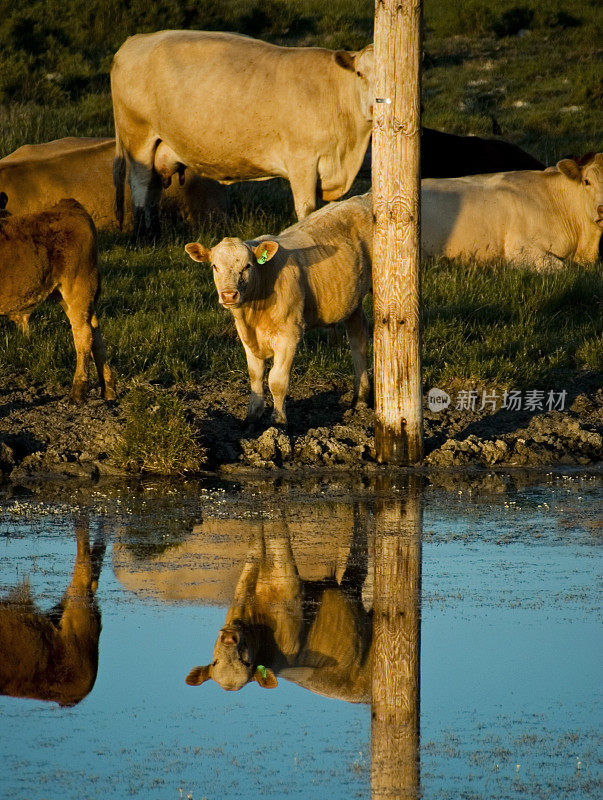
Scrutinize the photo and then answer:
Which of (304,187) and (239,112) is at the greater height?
(239,112)

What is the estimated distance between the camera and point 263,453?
28.8 ft

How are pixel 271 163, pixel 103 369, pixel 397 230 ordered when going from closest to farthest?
pixel 397 230
pixel 103 369
pixel 271 163

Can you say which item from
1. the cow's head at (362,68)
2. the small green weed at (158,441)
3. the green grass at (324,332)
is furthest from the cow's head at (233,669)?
the cow's head at (362,68)

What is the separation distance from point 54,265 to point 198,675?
5.11 m

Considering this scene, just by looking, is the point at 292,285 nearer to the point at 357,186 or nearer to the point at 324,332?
the point at 324,332

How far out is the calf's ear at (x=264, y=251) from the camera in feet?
28.7

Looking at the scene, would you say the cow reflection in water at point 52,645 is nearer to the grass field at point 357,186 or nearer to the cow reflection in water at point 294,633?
the cow reflection in water at point 294,633

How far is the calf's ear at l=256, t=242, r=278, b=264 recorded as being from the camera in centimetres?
874

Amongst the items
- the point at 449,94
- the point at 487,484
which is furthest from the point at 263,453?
the point at 449,94

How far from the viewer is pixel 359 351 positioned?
33.0 feet

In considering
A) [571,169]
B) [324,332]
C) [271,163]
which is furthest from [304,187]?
[571,169]

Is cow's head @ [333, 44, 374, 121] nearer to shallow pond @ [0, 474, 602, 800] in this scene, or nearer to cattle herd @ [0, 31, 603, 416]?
cattle herd @ [0, 31, 603, 416]

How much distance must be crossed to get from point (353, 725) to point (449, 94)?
23.4m

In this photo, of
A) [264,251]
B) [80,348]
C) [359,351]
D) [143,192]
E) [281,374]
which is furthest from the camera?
[143,192]
